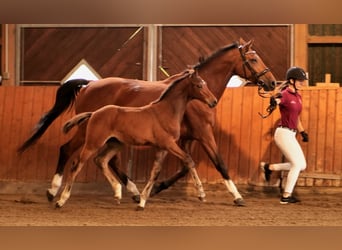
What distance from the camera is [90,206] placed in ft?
20.9

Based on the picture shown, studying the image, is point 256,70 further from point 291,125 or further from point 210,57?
point 291,125

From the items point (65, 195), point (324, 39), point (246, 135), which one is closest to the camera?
point (65, 195)

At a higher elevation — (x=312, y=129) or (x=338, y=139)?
(x=312, y=129)

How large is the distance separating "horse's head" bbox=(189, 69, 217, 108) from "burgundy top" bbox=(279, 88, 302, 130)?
1195 mm

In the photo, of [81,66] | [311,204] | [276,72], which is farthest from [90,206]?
[276,72]

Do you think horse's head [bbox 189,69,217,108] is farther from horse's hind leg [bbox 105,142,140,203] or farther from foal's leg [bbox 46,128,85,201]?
foal's leg [bbox 46,128,85,201]

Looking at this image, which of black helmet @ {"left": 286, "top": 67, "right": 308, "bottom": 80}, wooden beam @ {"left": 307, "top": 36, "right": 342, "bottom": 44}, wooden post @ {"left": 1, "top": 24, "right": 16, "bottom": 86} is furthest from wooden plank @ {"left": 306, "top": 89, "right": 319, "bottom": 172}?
wooden post @ {"left": 1, "top": 24, "right": 16, "bottom": 86}

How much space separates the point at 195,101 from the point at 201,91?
2.69 feet

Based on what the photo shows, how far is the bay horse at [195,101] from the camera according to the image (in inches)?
248

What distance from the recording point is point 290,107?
6.42m

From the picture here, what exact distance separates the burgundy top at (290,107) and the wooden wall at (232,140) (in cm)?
93

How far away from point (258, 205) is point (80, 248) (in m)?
4.84

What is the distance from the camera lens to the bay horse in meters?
6.30

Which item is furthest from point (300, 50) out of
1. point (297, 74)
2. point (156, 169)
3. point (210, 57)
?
point (156, 169)
